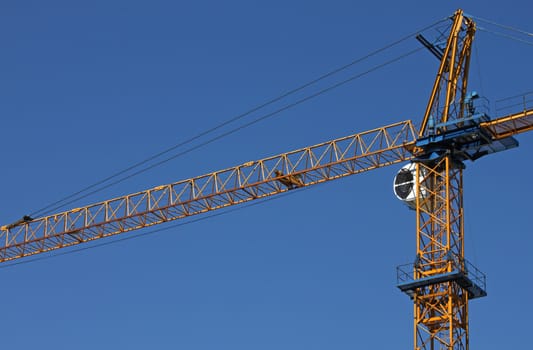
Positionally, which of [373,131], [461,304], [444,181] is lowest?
[461,304]

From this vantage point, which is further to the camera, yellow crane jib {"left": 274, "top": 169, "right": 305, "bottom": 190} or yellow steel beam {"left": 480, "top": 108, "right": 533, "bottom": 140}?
yellow crane jib {"left": 274, "top": 169, "right": 305, "bottom": 190}

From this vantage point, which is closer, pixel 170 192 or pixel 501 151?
pixel 501 151

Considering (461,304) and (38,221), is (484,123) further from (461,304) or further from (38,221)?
(38,221)

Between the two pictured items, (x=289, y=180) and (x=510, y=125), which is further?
(x=289, y=180)

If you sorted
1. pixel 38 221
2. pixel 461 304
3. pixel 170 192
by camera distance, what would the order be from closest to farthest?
pixel 461 304
pixel 170 192
pixel 38 221

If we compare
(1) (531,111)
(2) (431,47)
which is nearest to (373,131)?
(2) (431,47)

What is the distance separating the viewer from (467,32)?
10556 cm

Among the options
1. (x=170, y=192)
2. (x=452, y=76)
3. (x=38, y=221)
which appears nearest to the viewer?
(x=452, y=76)

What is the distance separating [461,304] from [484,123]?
502 inches

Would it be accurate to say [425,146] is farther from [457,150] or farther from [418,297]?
[418,297]

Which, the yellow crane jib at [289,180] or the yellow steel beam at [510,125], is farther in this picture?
the yellow crane jib at [289,180]

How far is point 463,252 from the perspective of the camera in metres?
98.0

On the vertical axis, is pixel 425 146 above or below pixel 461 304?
above

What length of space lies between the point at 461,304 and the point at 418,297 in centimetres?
290
